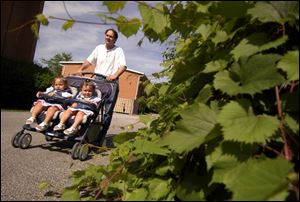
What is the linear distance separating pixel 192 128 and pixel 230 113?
0.52ft

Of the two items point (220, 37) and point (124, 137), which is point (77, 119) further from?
point (220, 37)

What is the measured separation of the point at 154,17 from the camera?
1.33m

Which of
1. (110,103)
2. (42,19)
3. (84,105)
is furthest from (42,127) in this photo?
(110,103)

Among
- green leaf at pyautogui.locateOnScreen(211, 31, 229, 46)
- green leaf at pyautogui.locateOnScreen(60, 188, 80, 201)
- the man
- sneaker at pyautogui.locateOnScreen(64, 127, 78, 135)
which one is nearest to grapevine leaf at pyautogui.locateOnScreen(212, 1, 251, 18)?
green leaf at pyautogui.locateOnScreen(211, 31, 229, 46)

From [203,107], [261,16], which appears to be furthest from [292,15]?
[203,107]


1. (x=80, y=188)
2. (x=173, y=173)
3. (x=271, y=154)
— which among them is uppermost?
(x=271, y=154)

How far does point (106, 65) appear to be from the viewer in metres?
4.84

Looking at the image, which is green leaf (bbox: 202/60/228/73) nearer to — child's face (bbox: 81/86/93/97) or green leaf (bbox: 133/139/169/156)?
green leaf (bbox: 133/139/169/156)

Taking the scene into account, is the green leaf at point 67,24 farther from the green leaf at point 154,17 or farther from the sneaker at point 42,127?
the sneaker at point 42,127

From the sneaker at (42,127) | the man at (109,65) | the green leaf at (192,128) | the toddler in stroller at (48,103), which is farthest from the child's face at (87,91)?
the green leaf at (192,128)

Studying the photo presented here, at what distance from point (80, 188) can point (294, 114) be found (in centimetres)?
107

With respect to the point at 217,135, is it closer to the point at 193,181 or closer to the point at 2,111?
the point at 193,181

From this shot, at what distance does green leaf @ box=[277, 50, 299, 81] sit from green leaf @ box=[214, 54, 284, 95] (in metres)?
0.03

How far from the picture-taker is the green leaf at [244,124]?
0.98m
